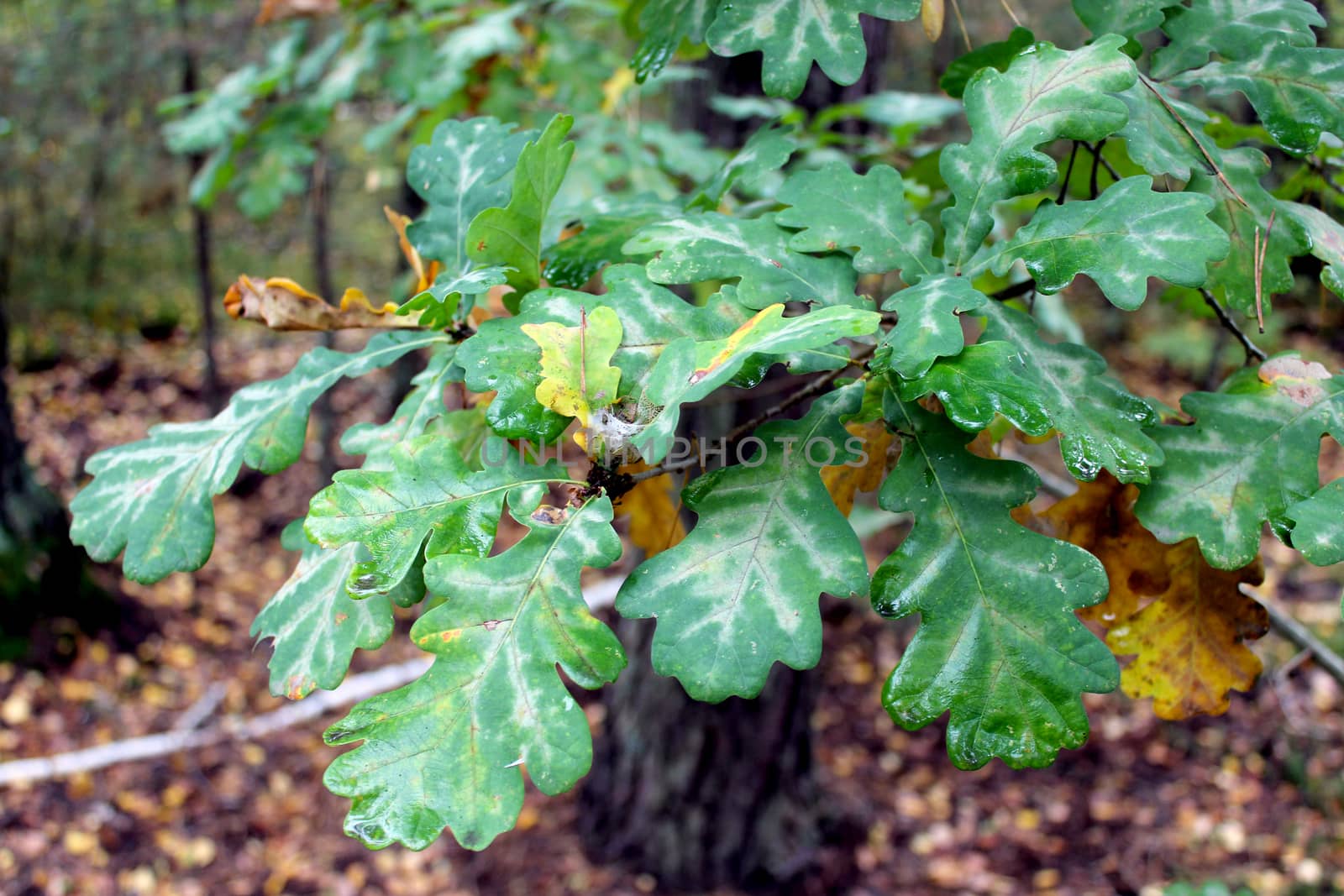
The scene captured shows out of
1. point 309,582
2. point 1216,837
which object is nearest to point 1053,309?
point 309,582

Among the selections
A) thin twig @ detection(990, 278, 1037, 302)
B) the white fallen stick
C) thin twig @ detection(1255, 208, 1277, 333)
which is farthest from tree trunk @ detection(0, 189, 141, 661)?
thin twig @ detection(1255, 208, 1277, 333)

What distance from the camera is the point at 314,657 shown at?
2.80ft

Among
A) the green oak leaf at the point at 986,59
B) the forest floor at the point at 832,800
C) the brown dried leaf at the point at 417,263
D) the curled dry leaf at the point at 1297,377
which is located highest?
the green oak leaf at the point at 986,59

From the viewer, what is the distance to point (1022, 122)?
0.87 metres

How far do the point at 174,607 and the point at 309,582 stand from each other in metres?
3.85

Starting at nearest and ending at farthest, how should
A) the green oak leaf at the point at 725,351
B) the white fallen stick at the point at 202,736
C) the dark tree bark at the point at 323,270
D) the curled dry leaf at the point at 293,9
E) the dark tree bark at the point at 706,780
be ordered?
the green oak leaf at the point at 725,351, the curled dry leaf at the point at 293,9, the dark tree bark at the point at 706,780, the white fallen stick at the point at 202,736, the dark tree bark at the point at 323,270

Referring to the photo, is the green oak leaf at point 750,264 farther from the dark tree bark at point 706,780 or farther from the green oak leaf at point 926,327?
the dark tree bark at point 706,780

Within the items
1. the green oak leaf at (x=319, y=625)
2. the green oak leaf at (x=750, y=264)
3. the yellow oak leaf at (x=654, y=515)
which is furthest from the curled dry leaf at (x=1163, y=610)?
the green oak leaf at (x=319, y=625)

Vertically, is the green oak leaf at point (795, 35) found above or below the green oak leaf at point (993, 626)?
above

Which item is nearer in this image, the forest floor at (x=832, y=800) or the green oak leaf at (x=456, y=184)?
the green oak leaf at (x=456, y=184)

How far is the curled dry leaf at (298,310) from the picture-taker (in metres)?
0.98

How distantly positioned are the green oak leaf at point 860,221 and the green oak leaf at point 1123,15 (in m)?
0.28

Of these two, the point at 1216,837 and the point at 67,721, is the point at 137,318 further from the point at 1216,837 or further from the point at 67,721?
the point at 1216,837

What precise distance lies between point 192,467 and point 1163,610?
3.48 ft
